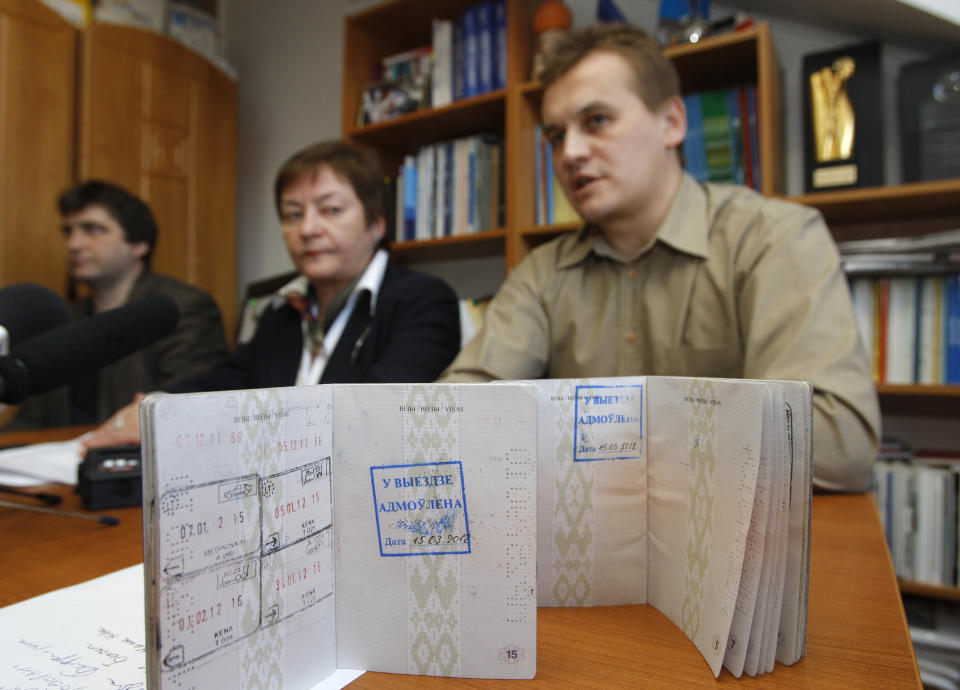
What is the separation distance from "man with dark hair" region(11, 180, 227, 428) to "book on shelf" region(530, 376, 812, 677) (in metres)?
1.81

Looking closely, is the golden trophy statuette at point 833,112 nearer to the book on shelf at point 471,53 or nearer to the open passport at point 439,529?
the book on shelf at point 471,53

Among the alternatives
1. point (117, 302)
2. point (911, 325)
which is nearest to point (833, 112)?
point (911, 325)

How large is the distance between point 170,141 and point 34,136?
1.53ft

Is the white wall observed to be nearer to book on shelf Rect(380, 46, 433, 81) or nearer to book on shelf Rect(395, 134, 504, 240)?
book on shelf Rect(380, 46, 433, 81)

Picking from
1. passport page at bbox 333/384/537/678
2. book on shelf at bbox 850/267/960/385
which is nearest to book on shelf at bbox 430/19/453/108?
book on shelf at bbox 850/267/960/385

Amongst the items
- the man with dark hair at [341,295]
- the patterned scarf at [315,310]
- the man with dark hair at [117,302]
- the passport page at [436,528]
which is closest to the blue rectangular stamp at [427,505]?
the passport page at [436,528]

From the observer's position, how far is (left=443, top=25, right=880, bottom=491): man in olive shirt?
3.15 feet

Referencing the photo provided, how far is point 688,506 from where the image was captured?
45 centimetres

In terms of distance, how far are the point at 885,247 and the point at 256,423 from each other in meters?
1.42

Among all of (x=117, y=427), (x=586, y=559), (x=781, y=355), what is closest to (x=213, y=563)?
(x=586, y=559)

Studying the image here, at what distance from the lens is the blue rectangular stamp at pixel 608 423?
0.49 meters

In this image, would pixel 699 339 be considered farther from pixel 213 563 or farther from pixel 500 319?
pixel 213 563

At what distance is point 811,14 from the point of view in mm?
1604

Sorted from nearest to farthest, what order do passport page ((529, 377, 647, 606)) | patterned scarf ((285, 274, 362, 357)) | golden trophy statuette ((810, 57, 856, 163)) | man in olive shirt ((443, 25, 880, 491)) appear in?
passport page ((529, 377, 647, 606)), man in olive shirt ((443, 25, 880, 491)), golden trophy statuette ((810, 57, 856, 163)), patterned scarf ((285, 274, 362, 357))
